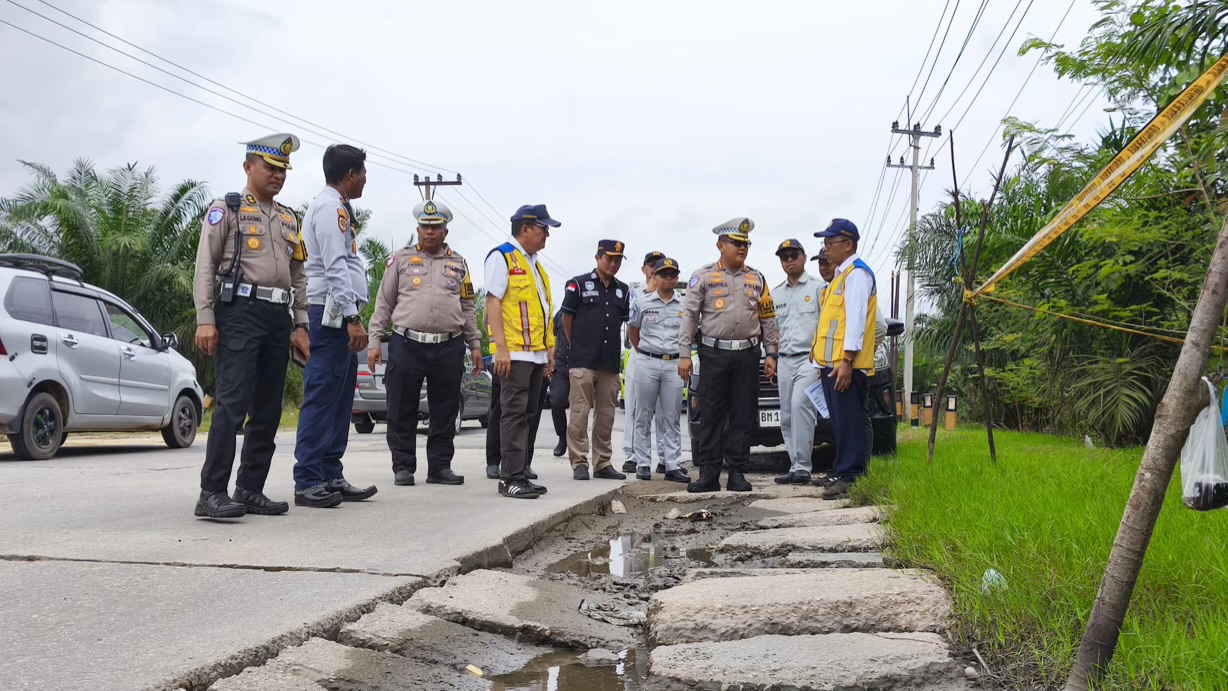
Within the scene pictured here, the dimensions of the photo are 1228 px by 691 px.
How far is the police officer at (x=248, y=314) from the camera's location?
480 cm

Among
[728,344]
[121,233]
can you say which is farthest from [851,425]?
[121,233]

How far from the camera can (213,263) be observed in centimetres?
483

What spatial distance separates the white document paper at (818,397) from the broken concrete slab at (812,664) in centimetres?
453

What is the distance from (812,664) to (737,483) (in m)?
4.60

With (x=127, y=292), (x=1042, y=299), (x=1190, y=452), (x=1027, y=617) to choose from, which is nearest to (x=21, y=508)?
(x=1027, y=617)

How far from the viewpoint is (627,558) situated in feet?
16.3

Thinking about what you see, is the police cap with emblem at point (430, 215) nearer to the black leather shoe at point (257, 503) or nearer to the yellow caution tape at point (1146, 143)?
the black leather shoe at point (257, 503)

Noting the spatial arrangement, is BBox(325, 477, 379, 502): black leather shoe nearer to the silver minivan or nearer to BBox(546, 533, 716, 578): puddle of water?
BBox(546, 533, 716, 578): puddle of water

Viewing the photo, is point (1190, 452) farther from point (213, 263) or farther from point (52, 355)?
point (52, 355)

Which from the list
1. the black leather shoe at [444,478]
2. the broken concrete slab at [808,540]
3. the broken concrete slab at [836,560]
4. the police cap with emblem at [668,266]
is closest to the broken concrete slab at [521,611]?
the broken concrete slab at [836,560]

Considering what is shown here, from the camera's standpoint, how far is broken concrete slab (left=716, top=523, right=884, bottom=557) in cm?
453

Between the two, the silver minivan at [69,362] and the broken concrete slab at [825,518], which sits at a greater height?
the silver minivan at [69,362]

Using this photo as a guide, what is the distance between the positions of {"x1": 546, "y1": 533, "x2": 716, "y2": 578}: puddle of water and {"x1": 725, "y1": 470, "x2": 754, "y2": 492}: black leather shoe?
1817mm

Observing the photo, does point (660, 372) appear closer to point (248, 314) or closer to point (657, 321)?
point (657, 321)
